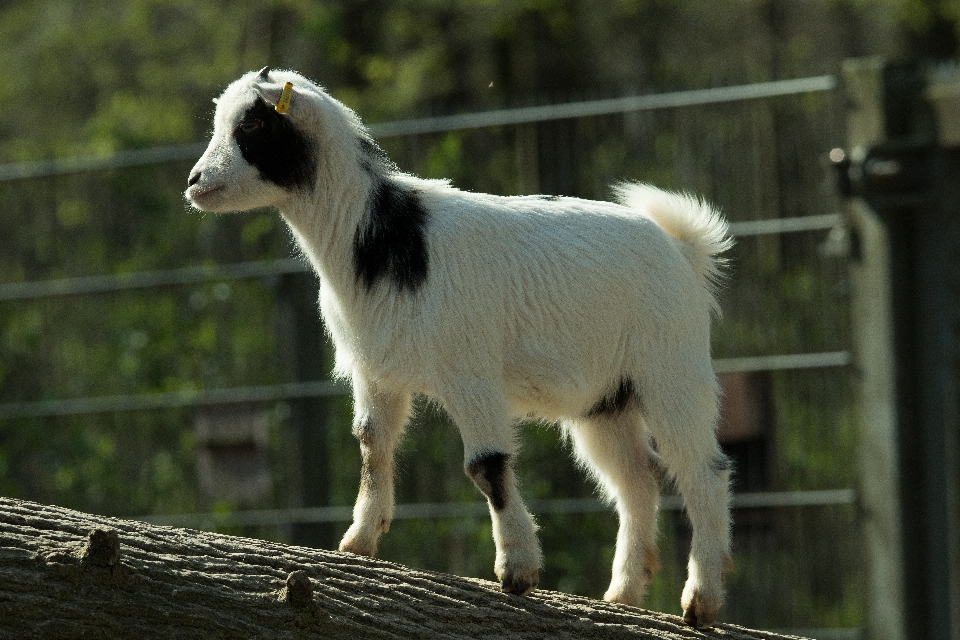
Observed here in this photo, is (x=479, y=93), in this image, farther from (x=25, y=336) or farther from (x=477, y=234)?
(x=477, y=234)

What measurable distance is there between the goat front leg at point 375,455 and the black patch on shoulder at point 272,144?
81 centimetres

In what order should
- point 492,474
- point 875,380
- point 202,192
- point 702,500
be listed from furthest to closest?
1. point 875,380
2. point 702,500
3. point 202,192
4. point 492,474

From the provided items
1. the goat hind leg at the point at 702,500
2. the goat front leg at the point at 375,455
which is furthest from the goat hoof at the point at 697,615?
the goat front leg at the point at 375,455

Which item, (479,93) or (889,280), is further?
(479,93)

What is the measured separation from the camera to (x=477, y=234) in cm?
468

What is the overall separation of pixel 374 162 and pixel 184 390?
185 inches

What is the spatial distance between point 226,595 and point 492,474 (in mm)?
1043

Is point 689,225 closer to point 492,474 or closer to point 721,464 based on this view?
point 721,464

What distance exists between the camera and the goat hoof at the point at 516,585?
4453 mm

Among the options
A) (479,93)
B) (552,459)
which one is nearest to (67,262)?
(552,459)

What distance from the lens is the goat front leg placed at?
15.6 feet

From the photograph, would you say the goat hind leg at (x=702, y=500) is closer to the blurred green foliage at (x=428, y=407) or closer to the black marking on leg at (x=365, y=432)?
the black marking on leg at (x=365, y=432)

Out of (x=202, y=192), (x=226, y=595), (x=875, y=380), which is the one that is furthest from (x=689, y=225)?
(x=875, y=380)

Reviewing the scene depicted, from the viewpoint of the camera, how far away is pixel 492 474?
4.43 meters
